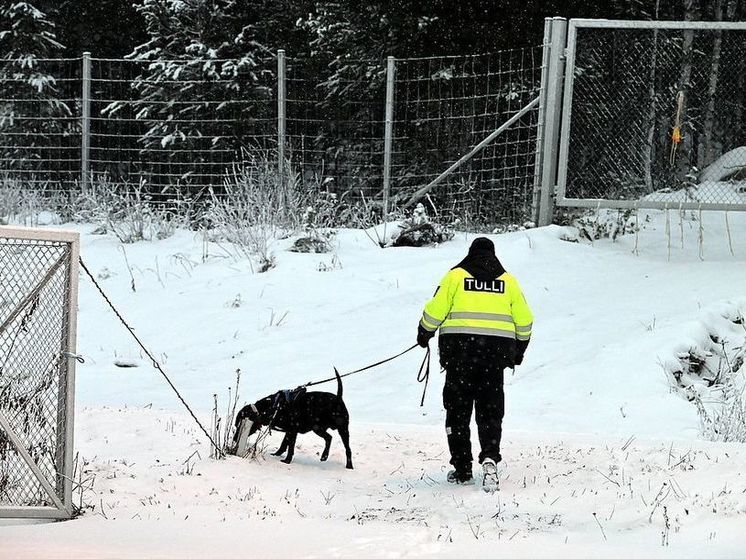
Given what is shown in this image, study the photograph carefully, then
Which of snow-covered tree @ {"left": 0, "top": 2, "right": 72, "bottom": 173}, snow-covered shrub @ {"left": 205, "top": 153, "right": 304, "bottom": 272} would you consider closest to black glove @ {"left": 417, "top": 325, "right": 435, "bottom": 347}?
snow-covered shrub @ {"left": 205, "top": 153, "right": 304, "bottom": 272}

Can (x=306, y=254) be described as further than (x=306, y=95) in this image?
No

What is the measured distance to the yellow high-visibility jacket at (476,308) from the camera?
6266 mm

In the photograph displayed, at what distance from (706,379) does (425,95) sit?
394 inches

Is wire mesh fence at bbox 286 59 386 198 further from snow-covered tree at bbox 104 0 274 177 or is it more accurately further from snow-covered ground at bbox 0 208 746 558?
snow-covered ground at bbox 0 208 746 558

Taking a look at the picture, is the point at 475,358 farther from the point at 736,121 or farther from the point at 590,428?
the point at 736,121

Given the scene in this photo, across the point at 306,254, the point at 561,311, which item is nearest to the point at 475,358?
the point at 561,311

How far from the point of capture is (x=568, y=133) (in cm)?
1123

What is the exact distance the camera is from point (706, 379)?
8992mm

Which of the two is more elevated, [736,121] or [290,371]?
[736,121]

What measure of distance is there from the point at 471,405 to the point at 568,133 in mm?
5717

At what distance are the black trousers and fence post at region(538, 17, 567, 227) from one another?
18.5ft

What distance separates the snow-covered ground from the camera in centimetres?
483

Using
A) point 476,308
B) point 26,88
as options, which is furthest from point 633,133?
point 26,88

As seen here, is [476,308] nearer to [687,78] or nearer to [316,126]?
[687,78]
